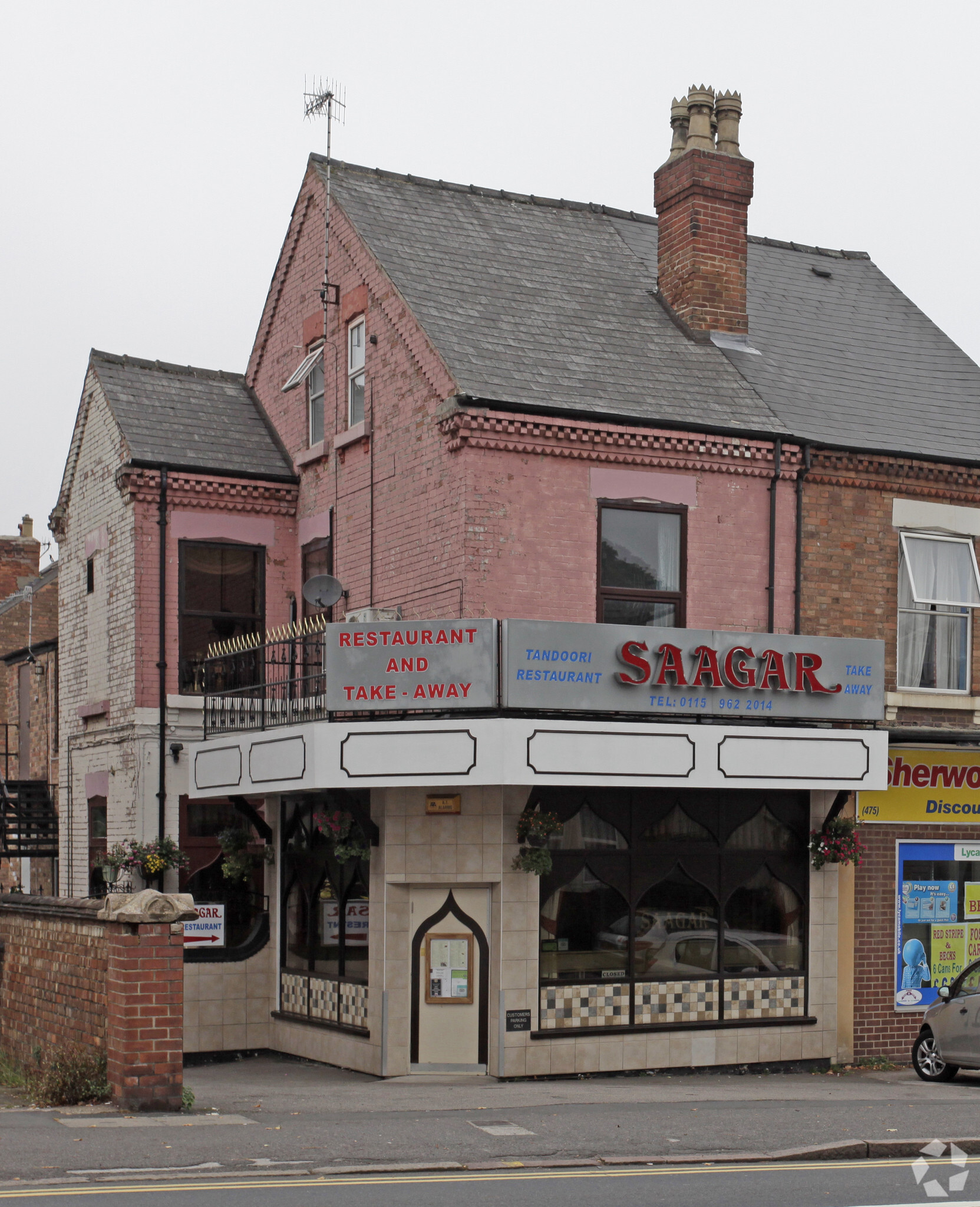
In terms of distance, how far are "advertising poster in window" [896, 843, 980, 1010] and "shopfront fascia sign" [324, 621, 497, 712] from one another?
6267 mm

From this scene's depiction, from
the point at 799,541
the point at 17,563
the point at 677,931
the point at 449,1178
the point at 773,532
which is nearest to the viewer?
Result: the point at 449,1178

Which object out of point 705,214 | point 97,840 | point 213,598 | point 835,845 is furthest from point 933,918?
point 97,840

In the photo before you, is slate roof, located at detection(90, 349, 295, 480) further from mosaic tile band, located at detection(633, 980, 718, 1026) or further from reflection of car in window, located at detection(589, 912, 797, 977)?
mosaic tile band, located at detection(633, 980, 718, 1026)

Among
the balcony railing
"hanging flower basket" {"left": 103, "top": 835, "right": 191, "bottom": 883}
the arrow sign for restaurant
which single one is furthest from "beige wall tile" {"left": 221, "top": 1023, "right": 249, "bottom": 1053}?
the balcony railing

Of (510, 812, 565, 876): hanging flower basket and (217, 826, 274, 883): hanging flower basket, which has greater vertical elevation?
(510, 812, 565, 876): hanging flower basket

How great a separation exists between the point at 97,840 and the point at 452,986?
6.83 meters

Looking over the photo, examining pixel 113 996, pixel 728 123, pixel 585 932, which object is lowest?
pixel 585 932

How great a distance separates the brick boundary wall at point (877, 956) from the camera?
58.5 feet

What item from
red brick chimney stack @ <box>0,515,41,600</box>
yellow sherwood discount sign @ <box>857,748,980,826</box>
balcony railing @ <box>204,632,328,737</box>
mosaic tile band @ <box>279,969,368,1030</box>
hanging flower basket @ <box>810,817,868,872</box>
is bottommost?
mosaic tile band @ <box>279,969,368,1030</box>

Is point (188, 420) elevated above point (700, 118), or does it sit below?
below

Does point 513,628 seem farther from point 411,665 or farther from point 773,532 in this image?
point 773,532

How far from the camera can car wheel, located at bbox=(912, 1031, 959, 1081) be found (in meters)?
16.1

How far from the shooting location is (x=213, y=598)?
20000 millimetres

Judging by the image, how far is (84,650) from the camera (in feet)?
70.2
